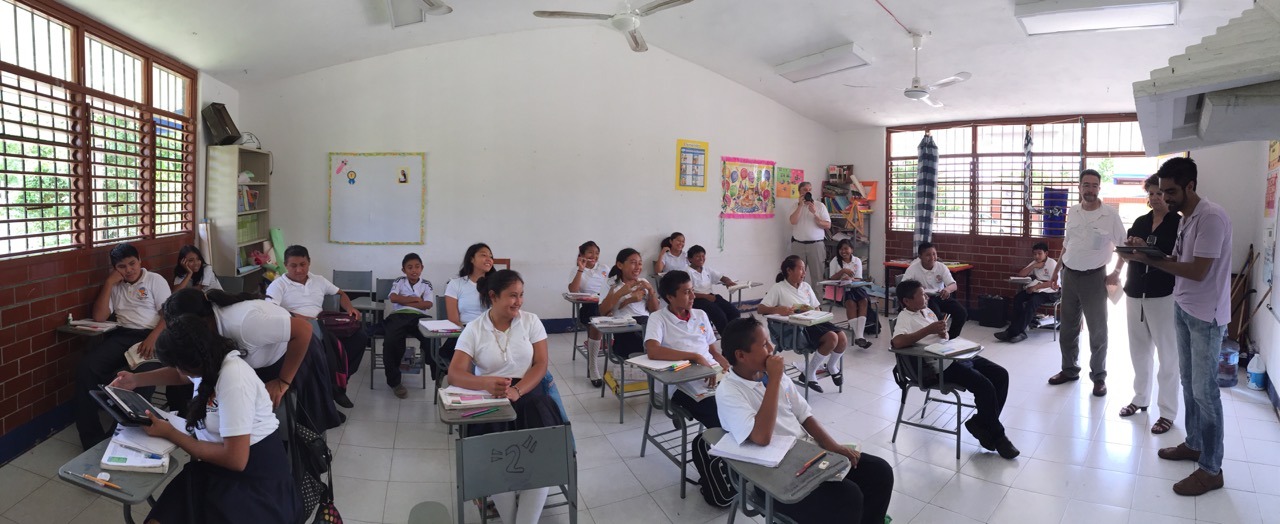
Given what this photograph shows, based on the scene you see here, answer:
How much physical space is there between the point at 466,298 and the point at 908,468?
314 cm

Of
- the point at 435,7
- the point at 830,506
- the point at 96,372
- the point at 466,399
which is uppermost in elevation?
the point at 435,7

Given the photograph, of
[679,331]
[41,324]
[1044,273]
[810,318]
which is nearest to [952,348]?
[810,318]

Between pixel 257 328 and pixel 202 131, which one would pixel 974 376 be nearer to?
pixel 257 328

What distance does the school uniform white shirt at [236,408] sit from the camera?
2.02 meters

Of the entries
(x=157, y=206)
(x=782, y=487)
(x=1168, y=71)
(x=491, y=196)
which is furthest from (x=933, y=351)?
(x=157, y=206)

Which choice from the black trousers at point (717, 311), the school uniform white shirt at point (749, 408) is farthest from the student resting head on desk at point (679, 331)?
the black trousers at point (717, 311)

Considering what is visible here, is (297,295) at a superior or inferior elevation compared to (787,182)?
inferior

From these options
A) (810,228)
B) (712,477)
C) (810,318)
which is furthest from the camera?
(810,228)

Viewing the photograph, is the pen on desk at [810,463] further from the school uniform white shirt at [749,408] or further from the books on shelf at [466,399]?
the books on shelf at [466,399]

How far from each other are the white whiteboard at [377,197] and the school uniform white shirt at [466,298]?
230cm

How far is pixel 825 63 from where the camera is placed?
21.4ft

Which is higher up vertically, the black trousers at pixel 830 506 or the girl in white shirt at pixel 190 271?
the girl in white shirt at pixel 190 271

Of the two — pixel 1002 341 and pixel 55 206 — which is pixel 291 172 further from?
pixel 1002 341

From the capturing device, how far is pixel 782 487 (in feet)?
6.46
